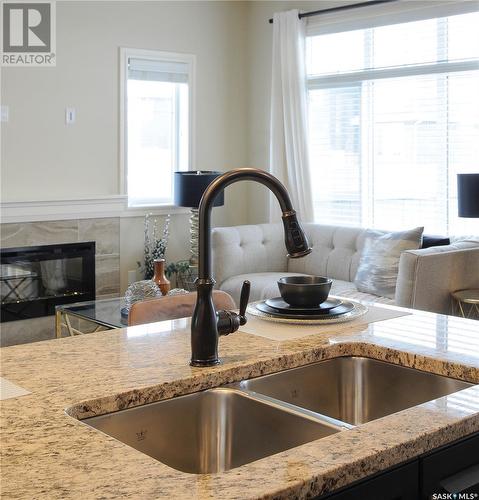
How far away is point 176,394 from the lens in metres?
1.58

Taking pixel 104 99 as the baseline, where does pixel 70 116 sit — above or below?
below

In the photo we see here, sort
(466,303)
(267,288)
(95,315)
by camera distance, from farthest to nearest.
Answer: (267,288), (466,303), (95,315)

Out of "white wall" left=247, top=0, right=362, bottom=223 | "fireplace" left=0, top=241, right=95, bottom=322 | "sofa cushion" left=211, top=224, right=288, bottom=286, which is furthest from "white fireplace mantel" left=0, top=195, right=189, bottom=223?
"white wall" left=247, top=0, right=362, bottom=223

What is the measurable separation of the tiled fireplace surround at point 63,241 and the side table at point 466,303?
2.79 metres

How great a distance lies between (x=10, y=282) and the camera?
561 centimetres

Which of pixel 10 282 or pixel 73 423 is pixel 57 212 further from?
pixel 73 423

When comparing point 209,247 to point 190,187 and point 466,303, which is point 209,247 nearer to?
point 466,303

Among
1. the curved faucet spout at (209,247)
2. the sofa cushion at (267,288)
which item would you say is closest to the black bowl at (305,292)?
the curved faucet spout at (209,247)

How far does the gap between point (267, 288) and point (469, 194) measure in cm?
153

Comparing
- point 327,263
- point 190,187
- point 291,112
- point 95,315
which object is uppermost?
point 291,112

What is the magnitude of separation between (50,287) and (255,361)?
4396 millimetres

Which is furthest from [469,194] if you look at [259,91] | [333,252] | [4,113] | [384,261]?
[4,113]

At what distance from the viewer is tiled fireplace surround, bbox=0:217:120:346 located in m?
5.55

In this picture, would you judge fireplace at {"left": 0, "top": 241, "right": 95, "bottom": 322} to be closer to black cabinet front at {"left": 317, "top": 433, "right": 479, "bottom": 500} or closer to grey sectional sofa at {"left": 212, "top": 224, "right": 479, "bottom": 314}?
grey sectional sofa at {"left": 212, "top": 224, "right": 479, "bottom": 314}
